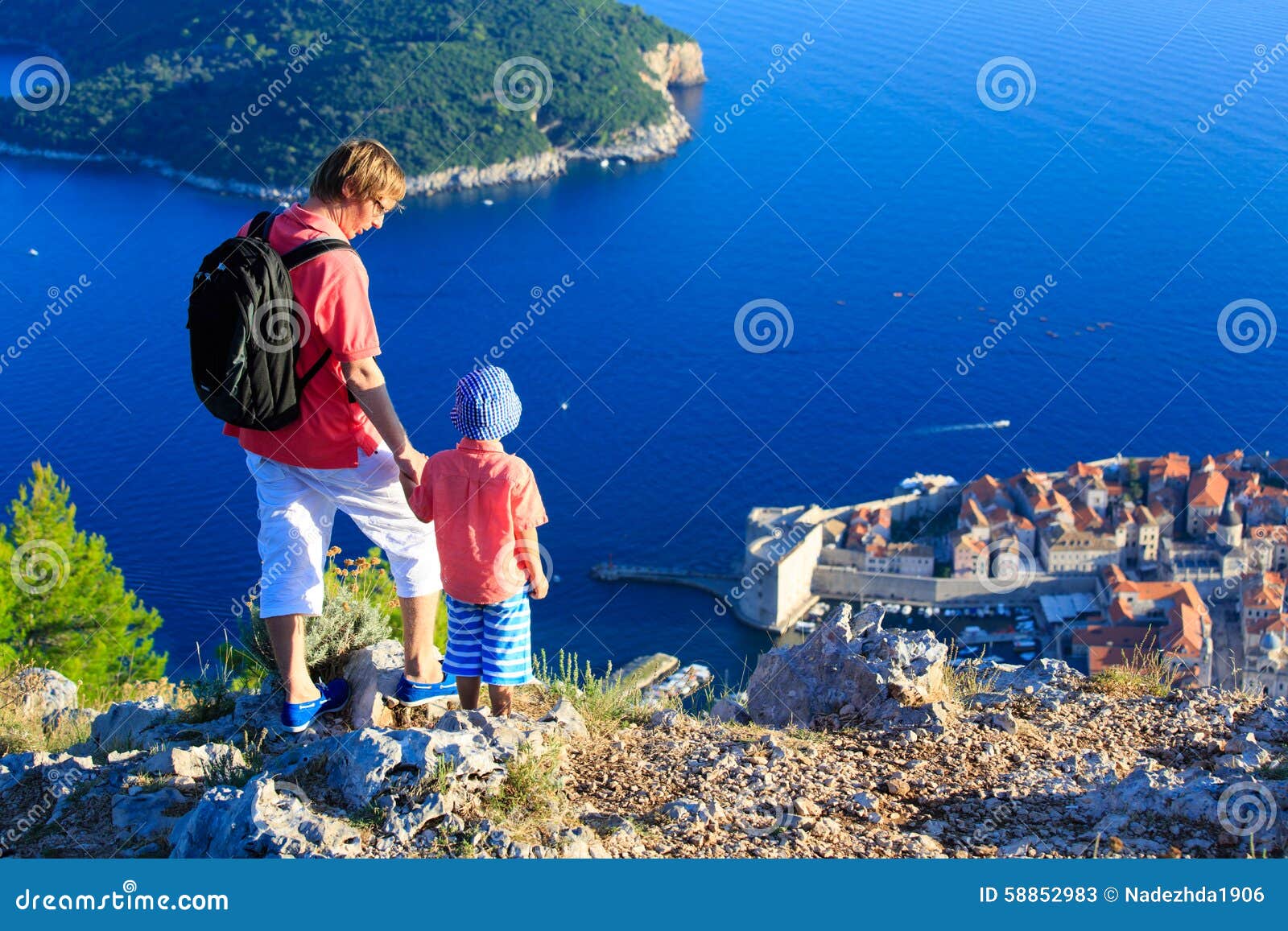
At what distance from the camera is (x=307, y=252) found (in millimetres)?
2793

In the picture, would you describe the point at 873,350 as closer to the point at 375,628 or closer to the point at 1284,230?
the point at 1284,230

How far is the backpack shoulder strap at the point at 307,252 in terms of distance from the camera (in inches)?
110

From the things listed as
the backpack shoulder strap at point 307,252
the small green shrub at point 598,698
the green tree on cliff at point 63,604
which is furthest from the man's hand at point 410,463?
the green tree on cliff at point 63,604

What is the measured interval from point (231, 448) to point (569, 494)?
8.74m

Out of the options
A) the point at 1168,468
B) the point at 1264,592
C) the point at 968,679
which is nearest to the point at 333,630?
the point at 968,679

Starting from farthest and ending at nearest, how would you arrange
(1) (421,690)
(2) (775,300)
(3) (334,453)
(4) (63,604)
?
1. (2) (775,300)
2. (4) (63,604)
3. (1) (421,690)
4. (3) (334,453)

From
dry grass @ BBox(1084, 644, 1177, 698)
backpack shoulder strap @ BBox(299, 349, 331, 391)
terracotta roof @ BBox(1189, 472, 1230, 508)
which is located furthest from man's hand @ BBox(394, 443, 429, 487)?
terracotta roof @ BBox(1189, 472, 1230, 508)

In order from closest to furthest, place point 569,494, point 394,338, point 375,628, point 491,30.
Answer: point 375,628 → point 569,494 → point 394,338 → point 491,30

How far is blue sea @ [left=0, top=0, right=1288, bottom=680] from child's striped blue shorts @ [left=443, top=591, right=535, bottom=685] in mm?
20690

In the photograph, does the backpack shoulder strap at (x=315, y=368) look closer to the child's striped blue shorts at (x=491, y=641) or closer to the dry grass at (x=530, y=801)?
the child's striped blue shorts at (x=491, y=641)

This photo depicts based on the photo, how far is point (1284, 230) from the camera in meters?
43.7

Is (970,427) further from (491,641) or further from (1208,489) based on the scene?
(491,641)

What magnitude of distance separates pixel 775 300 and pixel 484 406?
127ft

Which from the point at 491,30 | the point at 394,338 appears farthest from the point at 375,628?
the point at 491,30
